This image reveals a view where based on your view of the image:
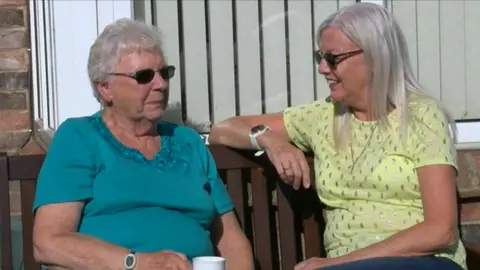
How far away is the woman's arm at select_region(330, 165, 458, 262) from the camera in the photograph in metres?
3.30

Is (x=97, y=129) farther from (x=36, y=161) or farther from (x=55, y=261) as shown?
(x=55, y=261)

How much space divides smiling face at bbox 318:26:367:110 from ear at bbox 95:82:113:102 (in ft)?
2.23

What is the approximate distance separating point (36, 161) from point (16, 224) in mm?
602

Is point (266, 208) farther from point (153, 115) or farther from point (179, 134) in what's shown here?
point (153, 115)

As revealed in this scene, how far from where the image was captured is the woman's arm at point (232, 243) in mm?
3482

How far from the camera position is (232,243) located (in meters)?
3.52

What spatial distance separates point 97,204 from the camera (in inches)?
129

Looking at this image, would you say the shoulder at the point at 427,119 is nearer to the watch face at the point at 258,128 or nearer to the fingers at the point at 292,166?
the fingers at the point at 292,166

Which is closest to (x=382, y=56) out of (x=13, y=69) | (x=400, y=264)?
(x=400, y=264)

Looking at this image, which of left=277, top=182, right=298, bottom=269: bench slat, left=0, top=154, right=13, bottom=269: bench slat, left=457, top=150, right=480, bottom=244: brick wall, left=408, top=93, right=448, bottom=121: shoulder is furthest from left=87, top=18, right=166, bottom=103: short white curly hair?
left=457, top=150, right=480, bottom=244: brick wall

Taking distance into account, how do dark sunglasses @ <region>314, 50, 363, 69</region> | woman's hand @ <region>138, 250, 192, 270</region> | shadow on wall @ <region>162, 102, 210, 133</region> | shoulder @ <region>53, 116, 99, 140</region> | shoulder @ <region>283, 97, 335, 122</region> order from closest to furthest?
woman's hand @ <region>138, 250, 192, 270</region>
shoulder @ <region>53, 116, 99, 140</region>
dark sunglasses @ <region>314, 50, 363, 69</region>
shoulder @ <region>283, 97, 335, 122</region>
shadow on wall @ <region>162, 102, 210, 133</region>

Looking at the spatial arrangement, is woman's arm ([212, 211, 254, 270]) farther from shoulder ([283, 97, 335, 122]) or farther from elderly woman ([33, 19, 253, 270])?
shoulder ([283, 97, 335, 122])

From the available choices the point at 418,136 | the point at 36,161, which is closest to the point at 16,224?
→ the point at 36,161

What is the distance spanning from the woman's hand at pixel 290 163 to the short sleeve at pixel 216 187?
7.3 inches
